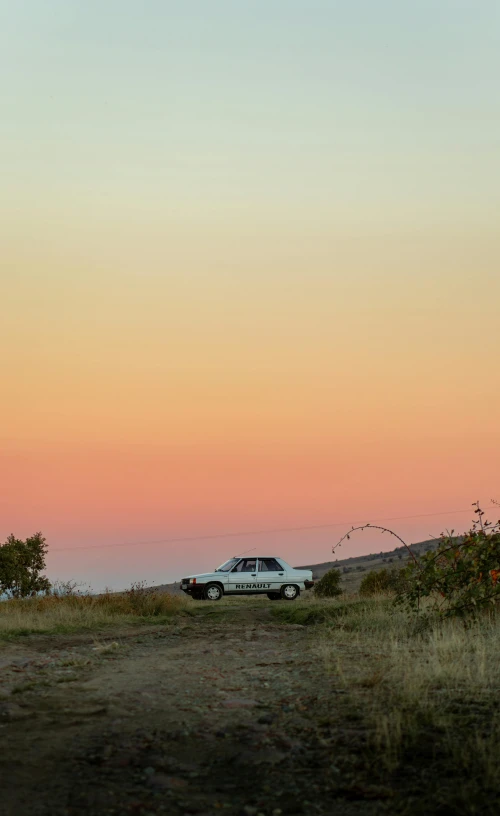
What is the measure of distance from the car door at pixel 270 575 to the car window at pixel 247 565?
213 mm

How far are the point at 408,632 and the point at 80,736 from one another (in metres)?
7.17

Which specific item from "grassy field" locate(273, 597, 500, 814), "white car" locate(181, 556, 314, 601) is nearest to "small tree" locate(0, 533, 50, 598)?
"white car" locate(181, 556, 314, 601)

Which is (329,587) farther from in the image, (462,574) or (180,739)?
(180,739)

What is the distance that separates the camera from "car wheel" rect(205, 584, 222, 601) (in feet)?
84.9

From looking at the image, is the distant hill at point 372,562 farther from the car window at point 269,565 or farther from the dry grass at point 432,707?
the dry grass at point 432,707

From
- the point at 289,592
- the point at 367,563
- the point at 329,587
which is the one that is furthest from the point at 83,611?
the point at 367,563

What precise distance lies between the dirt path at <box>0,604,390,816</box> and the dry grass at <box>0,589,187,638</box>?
5349mm

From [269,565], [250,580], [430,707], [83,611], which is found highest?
[269,565]

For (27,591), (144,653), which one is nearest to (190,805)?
(144,653)

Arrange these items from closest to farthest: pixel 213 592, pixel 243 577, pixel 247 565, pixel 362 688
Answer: pixel 362 688 < pixel 213 592 < pixel 243 577 < pixel 247 565

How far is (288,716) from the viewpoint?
7.01 meters

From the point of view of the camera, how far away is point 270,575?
87.4ft

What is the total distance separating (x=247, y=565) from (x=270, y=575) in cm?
87

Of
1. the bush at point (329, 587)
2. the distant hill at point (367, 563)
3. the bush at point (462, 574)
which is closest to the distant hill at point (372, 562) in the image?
A: the distant hill at point (367, 563)
